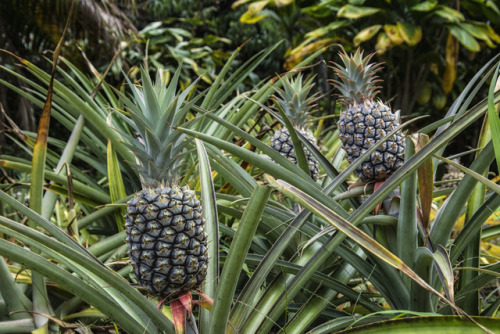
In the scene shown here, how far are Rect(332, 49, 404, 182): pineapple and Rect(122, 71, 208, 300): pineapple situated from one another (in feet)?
1.63

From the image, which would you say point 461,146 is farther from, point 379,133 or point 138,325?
point 138,325

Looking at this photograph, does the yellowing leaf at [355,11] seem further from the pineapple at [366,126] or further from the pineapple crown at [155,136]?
the pineapple crown at [155,136]

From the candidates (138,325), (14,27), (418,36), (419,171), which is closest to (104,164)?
(138,325)

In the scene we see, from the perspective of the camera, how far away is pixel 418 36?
4953 mm

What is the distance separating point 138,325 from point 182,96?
500 mm

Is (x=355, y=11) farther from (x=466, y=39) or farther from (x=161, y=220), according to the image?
(x=161, y=220)

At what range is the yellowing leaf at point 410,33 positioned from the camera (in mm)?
4867

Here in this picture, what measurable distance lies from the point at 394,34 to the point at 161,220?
15.6 ft

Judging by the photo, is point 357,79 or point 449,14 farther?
point 449,14

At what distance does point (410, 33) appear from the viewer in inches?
195

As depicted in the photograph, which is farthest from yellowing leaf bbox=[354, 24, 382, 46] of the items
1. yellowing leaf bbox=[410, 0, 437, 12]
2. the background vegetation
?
the background vegetation

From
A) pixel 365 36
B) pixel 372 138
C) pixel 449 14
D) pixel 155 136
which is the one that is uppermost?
pixel 449 14

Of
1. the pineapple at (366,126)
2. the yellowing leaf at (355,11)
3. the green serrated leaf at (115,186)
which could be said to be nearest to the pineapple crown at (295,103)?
the pineapple at (366,126)

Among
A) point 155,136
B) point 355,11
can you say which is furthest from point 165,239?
point 355,11
